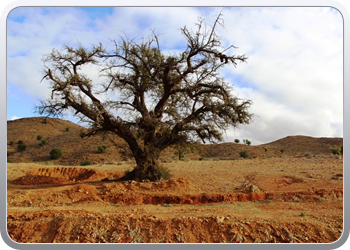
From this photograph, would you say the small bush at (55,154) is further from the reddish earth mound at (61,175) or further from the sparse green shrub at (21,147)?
the reddish earth mound at (61,175)

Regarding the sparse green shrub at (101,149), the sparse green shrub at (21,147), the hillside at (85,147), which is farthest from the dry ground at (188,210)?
the sparse green shrub at (21,147)

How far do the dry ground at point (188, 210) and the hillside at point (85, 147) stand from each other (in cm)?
2405

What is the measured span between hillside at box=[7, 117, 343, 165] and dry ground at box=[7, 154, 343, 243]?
947 inches

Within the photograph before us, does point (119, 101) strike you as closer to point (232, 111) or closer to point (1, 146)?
point (232, 111)

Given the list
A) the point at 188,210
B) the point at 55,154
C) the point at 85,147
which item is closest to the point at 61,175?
the point at 188,210

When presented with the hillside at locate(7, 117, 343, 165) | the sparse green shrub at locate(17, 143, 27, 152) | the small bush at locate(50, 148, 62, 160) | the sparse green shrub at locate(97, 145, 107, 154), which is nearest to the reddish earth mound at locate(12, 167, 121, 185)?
the hillside at locate(7, 117, 343, 165)

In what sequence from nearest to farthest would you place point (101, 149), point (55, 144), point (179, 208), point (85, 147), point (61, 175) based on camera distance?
point (179, 208), point (61, 175), point (101, 149), point (85, 147), point (55, 144)

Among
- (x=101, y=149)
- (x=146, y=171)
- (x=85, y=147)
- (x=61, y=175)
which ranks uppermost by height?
(x=85, y=147)

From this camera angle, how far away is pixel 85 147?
47.2m

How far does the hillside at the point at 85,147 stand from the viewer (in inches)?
1642

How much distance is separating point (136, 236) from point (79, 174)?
47.3ft

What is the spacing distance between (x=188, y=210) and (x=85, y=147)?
136 feet

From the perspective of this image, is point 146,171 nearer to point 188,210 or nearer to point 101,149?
point 188,210

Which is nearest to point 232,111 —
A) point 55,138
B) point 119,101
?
point 119,101
